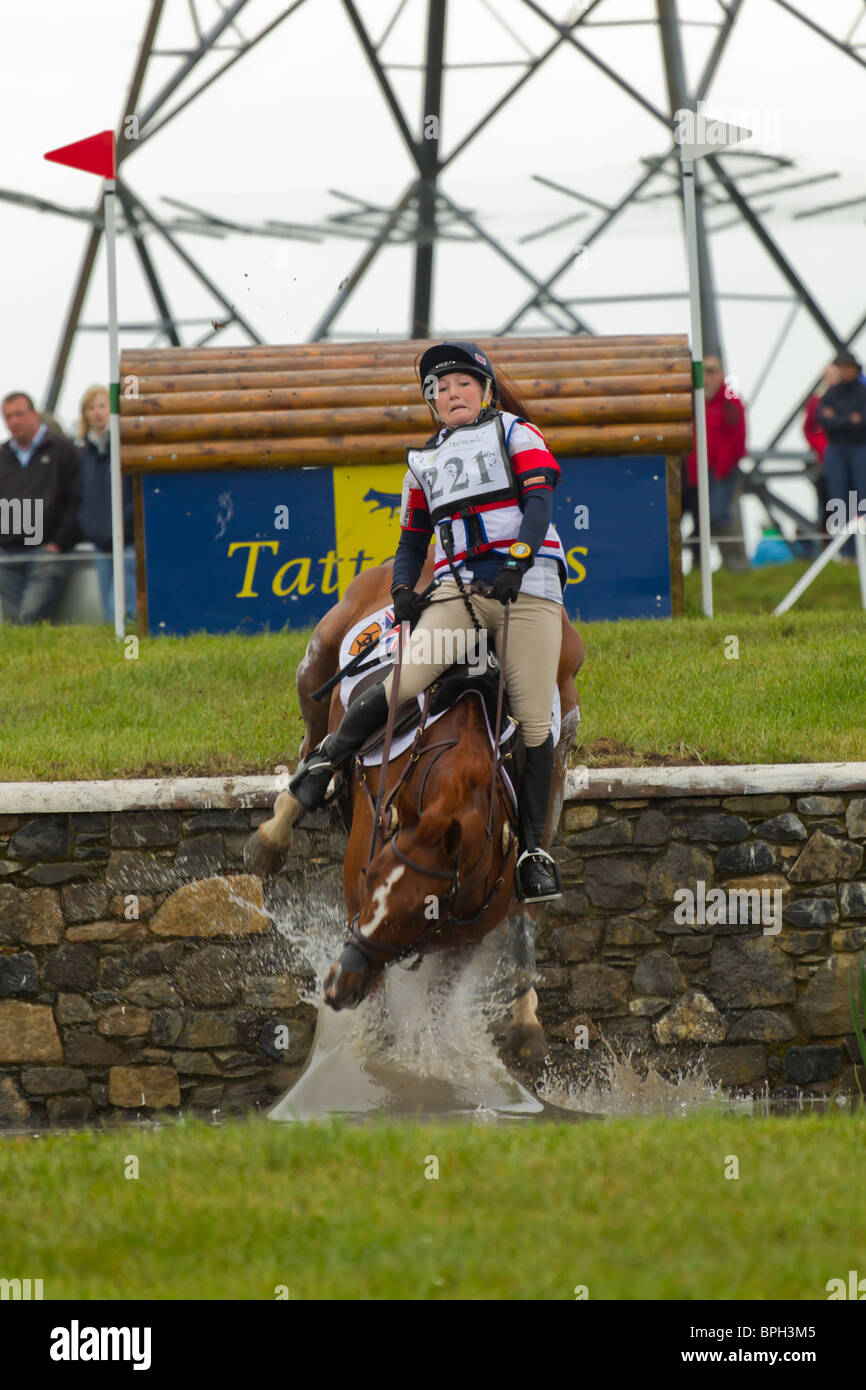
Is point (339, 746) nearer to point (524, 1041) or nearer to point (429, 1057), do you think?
point (524, 1041)

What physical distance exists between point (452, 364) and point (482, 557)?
83cm


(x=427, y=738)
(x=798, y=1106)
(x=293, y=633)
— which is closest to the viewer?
(x=427, y=738)

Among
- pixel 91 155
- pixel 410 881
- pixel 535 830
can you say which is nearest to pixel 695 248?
pixel 91 155

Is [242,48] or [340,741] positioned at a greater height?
[242,48]

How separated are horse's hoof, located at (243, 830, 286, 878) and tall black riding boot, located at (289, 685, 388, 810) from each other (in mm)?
563

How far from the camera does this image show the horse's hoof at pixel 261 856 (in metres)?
7.73

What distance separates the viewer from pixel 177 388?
1327 centimetres

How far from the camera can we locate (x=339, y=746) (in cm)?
682

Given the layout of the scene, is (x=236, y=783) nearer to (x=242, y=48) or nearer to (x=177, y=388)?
(x=177, y=388)

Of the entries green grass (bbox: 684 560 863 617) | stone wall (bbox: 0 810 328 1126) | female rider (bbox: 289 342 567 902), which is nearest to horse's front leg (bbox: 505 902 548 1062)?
female rider (bbox: 289 342 567 902)
